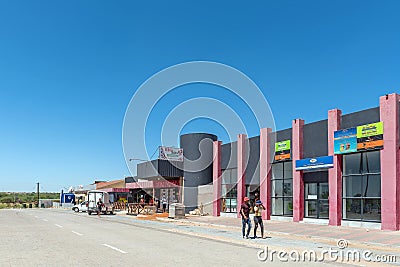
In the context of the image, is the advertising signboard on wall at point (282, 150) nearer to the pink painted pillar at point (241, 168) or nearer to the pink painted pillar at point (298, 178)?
the pink painted pillar at point (298, 178)

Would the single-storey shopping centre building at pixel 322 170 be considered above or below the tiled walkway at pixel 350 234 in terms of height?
above

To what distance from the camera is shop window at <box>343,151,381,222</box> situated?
22.9 m

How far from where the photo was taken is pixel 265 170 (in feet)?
104

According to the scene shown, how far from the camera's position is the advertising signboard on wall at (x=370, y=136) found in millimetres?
22297

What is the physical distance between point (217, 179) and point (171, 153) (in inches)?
250

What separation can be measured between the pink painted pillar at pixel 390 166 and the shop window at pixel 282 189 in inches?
330

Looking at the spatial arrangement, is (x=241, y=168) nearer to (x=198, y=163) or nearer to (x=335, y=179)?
(x=198, y=163)

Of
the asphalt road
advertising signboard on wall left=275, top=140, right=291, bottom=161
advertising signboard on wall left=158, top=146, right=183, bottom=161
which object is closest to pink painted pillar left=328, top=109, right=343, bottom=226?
advertising signboard on wall left=275, top=140, right=291, bottom=161

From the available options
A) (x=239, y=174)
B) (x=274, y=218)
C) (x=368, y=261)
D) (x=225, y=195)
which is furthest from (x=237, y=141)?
(x=368, y=261)

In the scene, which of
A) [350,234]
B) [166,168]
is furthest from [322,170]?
[166,168]

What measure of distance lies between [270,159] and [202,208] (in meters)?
11.0

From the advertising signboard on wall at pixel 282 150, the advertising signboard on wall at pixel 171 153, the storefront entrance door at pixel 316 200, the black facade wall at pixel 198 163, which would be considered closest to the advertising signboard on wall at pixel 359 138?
the storefront entrance door at pixel 316 200

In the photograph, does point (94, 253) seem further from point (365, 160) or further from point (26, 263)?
point (365, 160)

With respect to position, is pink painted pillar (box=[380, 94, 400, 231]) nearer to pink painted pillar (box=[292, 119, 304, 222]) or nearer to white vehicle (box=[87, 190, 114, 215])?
pink painted pillar (box=[292, 119, 304, 222])
